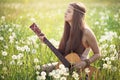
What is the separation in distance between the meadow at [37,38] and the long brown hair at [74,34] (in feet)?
0.47

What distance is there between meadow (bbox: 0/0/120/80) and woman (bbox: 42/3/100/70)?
0.10 m

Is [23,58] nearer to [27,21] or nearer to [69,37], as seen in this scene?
[69,37]

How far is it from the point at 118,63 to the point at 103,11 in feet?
5.10

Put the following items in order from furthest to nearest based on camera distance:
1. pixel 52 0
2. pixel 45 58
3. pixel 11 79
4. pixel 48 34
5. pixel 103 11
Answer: pixel 52 0
pixel 103 11
pixel 48 34
pixel 45 58
pixel 11 79

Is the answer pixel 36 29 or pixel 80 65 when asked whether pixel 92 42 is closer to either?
pixel 80 65

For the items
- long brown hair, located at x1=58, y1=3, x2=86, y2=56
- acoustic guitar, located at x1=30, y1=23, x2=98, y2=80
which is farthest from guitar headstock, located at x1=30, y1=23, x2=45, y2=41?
long brown hair, located at x1=58, y1=3, x2=86, y2=56

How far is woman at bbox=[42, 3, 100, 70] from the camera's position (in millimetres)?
2531

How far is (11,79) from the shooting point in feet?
8.40

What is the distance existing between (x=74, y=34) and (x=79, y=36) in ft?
0.10

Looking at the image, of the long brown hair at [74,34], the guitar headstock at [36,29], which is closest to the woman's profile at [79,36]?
the long brown hair at [74,34]

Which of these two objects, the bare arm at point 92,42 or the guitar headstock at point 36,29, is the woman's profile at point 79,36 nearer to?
the bare arm at point 92,42

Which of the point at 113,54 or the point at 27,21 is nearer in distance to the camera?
the point at 113,54

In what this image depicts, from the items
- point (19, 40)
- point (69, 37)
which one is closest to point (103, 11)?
point (19, 40)

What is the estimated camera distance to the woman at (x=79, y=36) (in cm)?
253
